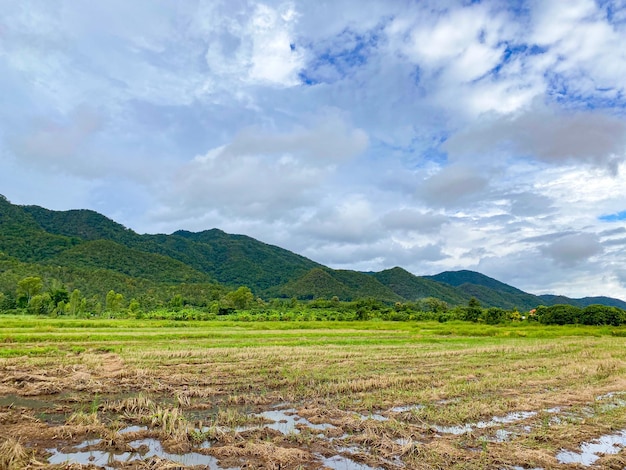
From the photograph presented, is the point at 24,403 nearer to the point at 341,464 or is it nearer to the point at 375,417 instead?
the point at 341,464

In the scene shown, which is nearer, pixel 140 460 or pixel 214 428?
pixel 140 460

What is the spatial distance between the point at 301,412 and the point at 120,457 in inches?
203

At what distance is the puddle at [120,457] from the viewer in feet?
26.7

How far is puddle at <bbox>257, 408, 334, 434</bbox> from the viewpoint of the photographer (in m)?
10.6

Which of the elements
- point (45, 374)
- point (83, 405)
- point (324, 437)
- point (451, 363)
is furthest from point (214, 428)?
point (451, 363)

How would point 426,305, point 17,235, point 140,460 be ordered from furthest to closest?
1. point 17,235
2. point 426,305
3. point 140,460

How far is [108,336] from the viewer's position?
32.1m

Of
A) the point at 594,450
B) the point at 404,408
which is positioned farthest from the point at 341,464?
the point at 594,450

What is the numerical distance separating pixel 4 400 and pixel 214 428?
26.6ft

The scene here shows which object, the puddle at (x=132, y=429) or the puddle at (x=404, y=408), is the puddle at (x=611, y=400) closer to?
the puddle at (x=404, y=408)

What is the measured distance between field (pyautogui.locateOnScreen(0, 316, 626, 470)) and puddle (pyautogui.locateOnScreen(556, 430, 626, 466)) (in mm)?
41

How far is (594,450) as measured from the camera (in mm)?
9570

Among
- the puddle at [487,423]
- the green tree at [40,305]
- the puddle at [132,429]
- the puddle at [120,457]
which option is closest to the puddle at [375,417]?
the puddle at [487,423]

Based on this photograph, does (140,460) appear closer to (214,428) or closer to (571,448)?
(214,428)
